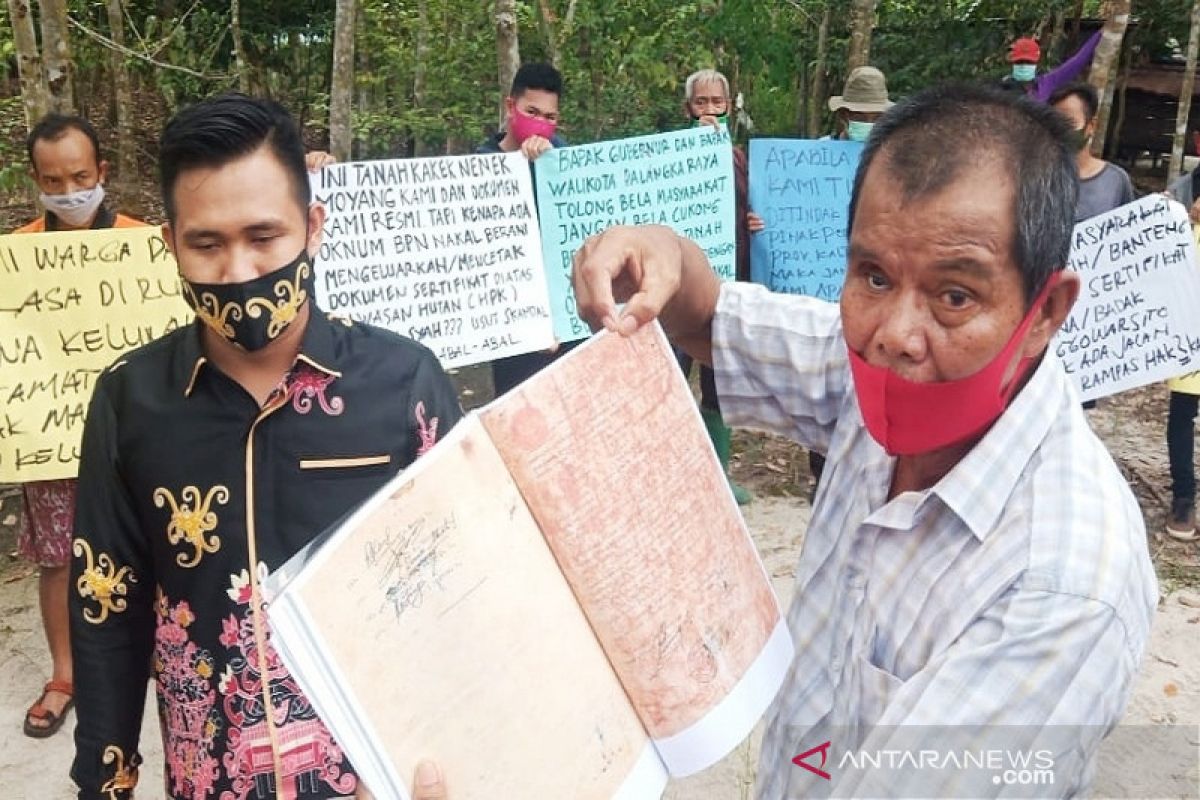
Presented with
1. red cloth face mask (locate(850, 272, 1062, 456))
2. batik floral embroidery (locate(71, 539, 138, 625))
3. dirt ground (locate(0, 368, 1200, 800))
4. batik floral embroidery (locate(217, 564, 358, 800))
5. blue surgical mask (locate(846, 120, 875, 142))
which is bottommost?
dirt ground (locate(0, 368, 1200, 800))

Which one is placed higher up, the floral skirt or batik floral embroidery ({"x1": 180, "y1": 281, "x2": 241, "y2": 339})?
batik floral embroidery ({"x1": 180, "y1": 281, "x2": 241, "y2": 339})

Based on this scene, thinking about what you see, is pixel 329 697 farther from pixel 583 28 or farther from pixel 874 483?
pixel 583 28

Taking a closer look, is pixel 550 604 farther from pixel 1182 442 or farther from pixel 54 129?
pixel 1182 442

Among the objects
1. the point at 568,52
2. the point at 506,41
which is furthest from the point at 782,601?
the point at 568,52

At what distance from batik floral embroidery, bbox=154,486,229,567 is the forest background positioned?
11.3ft

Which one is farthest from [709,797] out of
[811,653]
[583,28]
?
[583,28]

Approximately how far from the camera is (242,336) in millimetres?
1646

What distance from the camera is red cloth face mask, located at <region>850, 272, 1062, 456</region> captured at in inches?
44.8

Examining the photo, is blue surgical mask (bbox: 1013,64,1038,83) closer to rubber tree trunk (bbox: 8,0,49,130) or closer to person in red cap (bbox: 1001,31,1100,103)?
person in red cap (bbox: 1001,31,1100,103)

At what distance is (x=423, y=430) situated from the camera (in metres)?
1.77

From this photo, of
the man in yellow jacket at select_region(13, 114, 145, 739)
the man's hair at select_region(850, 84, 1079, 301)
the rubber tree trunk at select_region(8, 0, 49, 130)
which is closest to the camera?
the man's hair at select_region(850, 84, 1079, 301)

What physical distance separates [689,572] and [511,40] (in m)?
5.02

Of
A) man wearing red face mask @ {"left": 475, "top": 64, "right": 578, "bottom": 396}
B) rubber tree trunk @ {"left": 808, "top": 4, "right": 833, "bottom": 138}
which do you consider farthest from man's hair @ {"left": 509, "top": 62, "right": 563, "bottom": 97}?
rubber tree trunk @ {"left": 808, "top": 4, "right": 833, "bottom": 138}

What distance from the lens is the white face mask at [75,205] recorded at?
3293 mm
